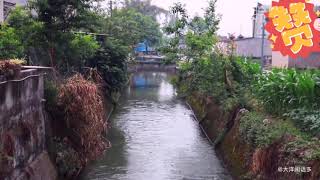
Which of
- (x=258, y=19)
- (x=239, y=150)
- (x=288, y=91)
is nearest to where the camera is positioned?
Result: (x=288, y=91)

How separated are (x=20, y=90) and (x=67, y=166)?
281 centimetres

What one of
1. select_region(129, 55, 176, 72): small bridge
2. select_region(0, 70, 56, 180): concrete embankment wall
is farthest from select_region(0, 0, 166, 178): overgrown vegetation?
select_region(129, 55, 176, 72): small bridge

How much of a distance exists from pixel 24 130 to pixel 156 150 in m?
6.90

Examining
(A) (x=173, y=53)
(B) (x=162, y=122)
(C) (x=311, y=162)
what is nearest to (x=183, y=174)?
(C) (x=311, y=162)

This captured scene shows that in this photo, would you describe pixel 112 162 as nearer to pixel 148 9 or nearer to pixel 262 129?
pixel 262 129

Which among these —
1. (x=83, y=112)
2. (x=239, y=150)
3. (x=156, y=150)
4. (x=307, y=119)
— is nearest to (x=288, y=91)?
(x=307, y=119)

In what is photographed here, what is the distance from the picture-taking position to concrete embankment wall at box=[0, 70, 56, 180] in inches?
302

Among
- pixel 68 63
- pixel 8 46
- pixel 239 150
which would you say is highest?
pixel 8 46

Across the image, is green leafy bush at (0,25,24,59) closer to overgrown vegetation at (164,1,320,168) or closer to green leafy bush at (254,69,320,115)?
overgrown vegetation at (164,1,320,168)

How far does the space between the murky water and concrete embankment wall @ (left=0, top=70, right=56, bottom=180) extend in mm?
2566

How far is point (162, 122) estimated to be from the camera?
68.8 feet

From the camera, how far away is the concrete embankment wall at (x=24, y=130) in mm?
7668

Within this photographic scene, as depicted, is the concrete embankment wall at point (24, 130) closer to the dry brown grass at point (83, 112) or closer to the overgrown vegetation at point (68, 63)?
the overgrown vegetation at point (68, 63)

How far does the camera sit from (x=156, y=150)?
1523 cm
